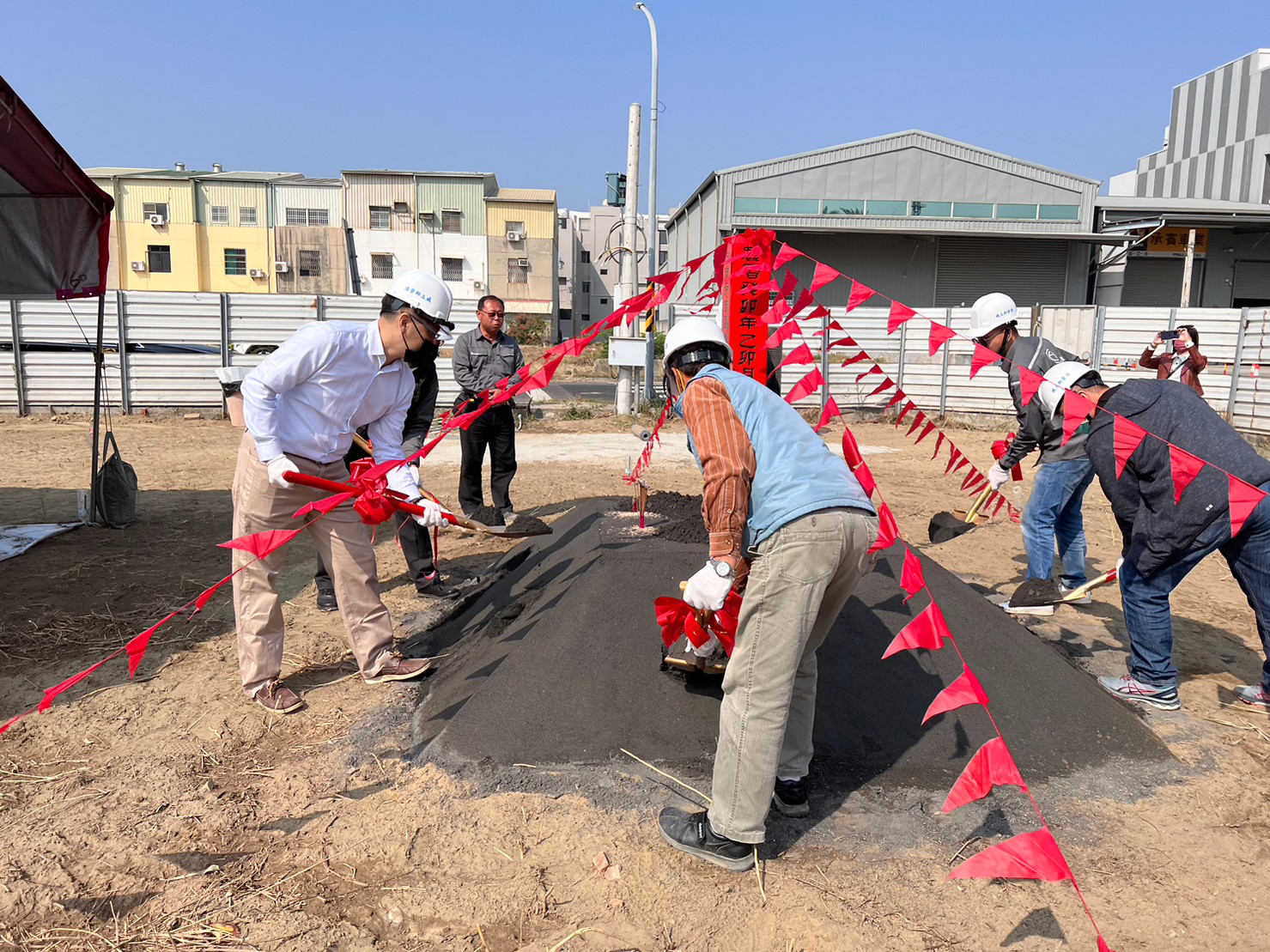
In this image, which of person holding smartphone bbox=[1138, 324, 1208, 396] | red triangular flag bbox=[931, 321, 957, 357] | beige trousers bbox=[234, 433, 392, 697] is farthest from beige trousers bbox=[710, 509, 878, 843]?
person holding smartphone bbox=[1138, 324, 1208, 396]

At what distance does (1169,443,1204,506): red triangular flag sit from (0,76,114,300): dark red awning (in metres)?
6.13

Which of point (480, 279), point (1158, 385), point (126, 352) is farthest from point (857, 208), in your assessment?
point (1158, 385)

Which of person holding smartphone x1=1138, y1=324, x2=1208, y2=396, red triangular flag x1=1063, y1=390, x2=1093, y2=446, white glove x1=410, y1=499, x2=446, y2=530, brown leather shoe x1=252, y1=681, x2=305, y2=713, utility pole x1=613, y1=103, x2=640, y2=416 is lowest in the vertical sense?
brown leather shoe x1=252, y1=681, x2=305, y2=713

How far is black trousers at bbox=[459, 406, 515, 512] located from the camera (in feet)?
20.1

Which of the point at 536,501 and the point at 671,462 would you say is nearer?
the point at 536,501

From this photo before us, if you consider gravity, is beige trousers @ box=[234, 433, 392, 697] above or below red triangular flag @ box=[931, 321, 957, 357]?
below

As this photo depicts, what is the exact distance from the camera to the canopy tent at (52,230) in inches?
207

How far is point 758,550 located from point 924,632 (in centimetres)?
90

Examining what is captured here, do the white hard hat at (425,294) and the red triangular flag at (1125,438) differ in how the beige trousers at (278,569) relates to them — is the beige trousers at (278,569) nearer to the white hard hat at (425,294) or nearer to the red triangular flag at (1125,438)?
the white hard hat at (425,294)

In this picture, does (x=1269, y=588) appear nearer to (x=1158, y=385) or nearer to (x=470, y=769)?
(x=1158, y=385)

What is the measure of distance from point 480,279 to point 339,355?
2939cm

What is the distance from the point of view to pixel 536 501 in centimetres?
771

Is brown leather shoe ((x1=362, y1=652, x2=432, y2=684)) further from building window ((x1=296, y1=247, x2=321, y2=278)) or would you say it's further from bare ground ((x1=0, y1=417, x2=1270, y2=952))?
building window ((x1=296, y1=247, x2=321, y2=278))

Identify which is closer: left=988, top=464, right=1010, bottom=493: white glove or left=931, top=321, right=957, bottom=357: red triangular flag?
left=931, top=321, right=957, bottom=357: red triangular flag
